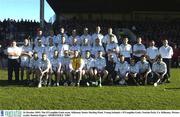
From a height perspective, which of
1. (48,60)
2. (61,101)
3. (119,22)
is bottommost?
(61,101)

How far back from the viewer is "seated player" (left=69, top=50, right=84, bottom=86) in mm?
20953

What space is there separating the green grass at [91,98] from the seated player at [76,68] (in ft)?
2.47

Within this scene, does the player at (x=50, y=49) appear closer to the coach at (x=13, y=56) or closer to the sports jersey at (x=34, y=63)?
the sports jersey at (x=34, y=63)

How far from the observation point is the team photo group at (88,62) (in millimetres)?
21125

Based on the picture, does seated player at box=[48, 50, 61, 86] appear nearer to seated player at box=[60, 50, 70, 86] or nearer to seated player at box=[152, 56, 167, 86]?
seated player at box=[60, 50, 70, 86]

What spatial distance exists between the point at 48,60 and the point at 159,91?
13.8ft

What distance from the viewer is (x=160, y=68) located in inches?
844

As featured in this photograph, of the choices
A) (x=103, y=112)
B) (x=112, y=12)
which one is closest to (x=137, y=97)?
(x=103, y=112)

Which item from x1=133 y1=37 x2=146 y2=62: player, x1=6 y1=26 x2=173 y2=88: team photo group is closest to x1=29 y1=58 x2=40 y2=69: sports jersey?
x1=6 y1=26 x2=173 y2=88: team photo group

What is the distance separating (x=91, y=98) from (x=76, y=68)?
257 centimetres

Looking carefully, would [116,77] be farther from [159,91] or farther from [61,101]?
[61,101]

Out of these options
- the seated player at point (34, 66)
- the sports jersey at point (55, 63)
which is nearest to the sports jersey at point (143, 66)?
the sports jersey at point (55, 63)

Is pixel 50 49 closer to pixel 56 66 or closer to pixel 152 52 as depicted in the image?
pixel 56 66

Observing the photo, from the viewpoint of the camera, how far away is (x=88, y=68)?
21188 millimetres
